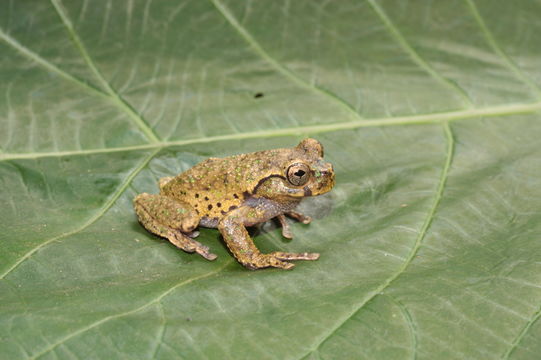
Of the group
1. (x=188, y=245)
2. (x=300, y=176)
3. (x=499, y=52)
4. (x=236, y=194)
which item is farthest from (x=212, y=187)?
(x=499, y=52)

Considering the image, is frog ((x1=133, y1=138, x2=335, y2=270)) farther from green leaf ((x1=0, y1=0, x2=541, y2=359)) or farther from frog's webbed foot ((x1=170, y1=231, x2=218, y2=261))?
green leaf ((x1=0, y1=0, x2=541, y2=359))

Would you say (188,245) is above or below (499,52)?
below

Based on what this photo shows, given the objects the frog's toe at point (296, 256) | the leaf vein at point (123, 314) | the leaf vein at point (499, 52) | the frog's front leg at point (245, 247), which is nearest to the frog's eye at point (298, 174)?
the frog's front leg at point (245, 247)

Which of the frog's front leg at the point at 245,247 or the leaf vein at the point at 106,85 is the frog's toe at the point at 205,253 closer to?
the frog's front leg at the point at 245,247

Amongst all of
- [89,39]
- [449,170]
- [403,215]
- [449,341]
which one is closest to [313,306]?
[449,341]

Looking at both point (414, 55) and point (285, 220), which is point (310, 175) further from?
point (414, 55)

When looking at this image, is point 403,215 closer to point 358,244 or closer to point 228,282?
point 358,244
